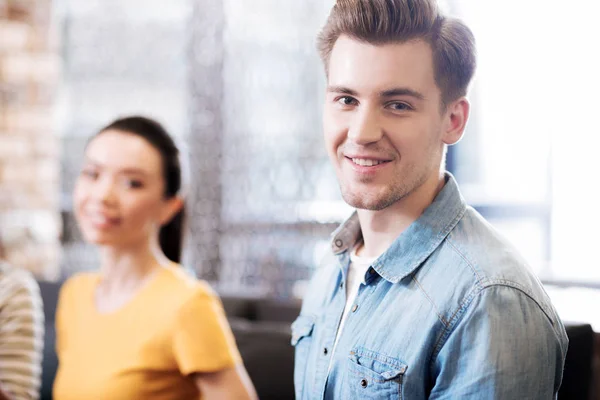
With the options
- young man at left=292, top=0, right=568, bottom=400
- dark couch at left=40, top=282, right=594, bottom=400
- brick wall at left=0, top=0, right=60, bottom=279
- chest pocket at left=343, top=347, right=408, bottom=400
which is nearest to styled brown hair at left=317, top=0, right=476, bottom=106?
young man at left=292, top=0, right=568, bottom=400

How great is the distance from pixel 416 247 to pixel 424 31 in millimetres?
317

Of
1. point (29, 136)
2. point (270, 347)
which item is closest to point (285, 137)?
point (29, 136)

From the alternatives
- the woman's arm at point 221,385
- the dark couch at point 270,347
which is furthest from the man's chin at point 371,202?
the woman's arm at point 221,385

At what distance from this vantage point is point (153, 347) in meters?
1.56

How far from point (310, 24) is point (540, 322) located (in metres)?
2.82

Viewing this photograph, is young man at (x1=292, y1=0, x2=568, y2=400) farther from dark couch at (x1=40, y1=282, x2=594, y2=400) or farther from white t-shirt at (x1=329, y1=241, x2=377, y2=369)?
dark couch at (x1=40, y1=282, x2=594, y2=400)

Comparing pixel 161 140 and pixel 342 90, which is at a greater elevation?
pixel 342 90

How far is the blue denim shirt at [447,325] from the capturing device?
0.91 metres

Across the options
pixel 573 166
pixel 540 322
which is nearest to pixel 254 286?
pixel 573 166

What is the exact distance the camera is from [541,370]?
92 cm

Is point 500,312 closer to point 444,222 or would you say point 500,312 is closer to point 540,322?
point 540,322

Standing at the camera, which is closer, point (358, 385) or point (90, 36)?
point (358, 385)

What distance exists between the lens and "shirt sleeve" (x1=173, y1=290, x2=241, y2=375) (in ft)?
4.99

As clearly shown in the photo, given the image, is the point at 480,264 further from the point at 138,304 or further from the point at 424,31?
the point at 138,304
